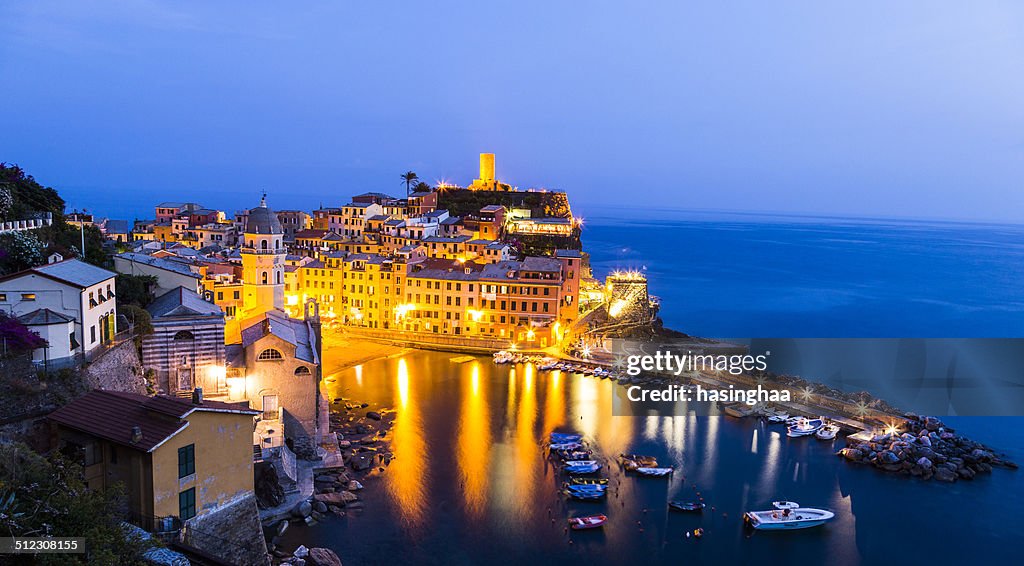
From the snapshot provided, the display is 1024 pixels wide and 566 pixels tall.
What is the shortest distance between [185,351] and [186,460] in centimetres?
838

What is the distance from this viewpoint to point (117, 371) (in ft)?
61.2

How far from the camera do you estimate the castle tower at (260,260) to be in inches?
1040

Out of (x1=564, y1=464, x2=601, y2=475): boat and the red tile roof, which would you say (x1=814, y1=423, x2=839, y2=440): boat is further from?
the red tile roof

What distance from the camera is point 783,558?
63.5 ft

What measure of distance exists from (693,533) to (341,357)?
984 inches

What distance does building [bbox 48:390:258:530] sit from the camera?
1271cm

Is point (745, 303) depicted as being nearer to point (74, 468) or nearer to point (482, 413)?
point (482, 413)

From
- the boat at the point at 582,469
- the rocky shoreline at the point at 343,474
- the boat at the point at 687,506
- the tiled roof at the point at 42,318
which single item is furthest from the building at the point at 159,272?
the boat at the point at 687,506

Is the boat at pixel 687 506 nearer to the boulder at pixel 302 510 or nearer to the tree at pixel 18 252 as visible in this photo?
the boulder at pixel 302 510

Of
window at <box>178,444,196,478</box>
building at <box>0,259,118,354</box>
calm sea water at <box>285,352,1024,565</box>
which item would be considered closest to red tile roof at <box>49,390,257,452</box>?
window at <box>178,444,196,478</box>

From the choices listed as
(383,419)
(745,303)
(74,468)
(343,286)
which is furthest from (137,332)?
(745,303)

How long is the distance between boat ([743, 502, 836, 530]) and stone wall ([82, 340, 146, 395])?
62.6ft

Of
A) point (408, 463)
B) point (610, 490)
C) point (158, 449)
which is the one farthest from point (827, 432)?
point (158, 449)

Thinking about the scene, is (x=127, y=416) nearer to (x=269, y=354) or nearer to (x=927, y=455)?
(x=269, y=354)
